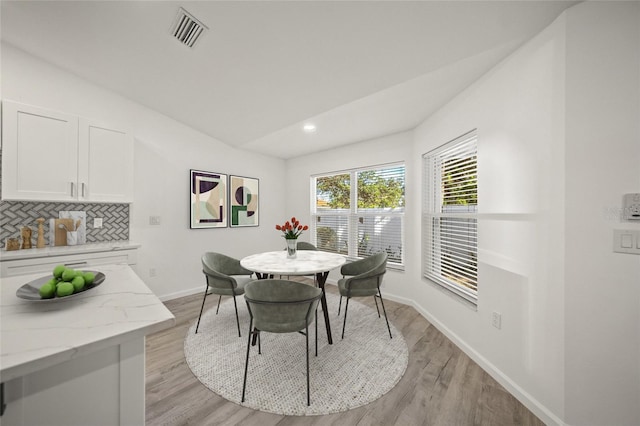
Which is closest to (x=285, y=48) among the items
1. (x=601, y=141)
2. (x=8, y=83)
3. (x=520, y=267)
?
(x=601, y=141)

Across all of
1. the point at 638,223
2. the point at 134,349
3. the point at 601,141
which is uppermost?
the point at 601,141

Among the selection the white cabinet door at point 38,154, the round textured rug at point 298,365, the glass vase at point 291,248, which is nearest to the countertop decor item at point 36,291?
the round textured rug at point 298,365

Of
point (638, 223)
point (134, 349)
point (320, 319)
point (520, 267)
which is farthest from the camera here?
point (320, 319)

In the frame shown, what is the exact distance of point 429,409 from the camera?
1.55 m

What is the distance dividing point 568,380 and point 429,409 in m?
0.80

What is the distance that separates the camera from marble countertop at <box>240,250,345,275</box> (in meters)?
2.08

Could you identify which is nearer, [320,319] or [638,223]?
[638,223]

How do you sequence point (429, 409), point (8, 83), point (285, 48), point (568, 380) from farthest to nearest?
point (8, 83), point (285, 48), point (429, 409), point (568, 380)

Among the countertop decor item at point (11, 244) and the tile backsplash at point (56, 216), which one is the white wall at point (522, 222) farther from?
the countertop decor item at point (11, 244)

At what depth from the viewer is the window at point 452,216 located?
7.50 ft

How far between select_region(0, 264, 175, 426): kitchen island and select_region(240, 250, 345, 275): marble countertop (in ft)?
4.01

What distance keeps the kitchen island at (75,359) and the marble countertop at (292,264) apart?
122 cm

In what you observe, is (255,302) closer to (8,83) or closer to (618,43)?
(618,43)

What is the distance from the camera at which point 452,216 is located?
247 centimetres
